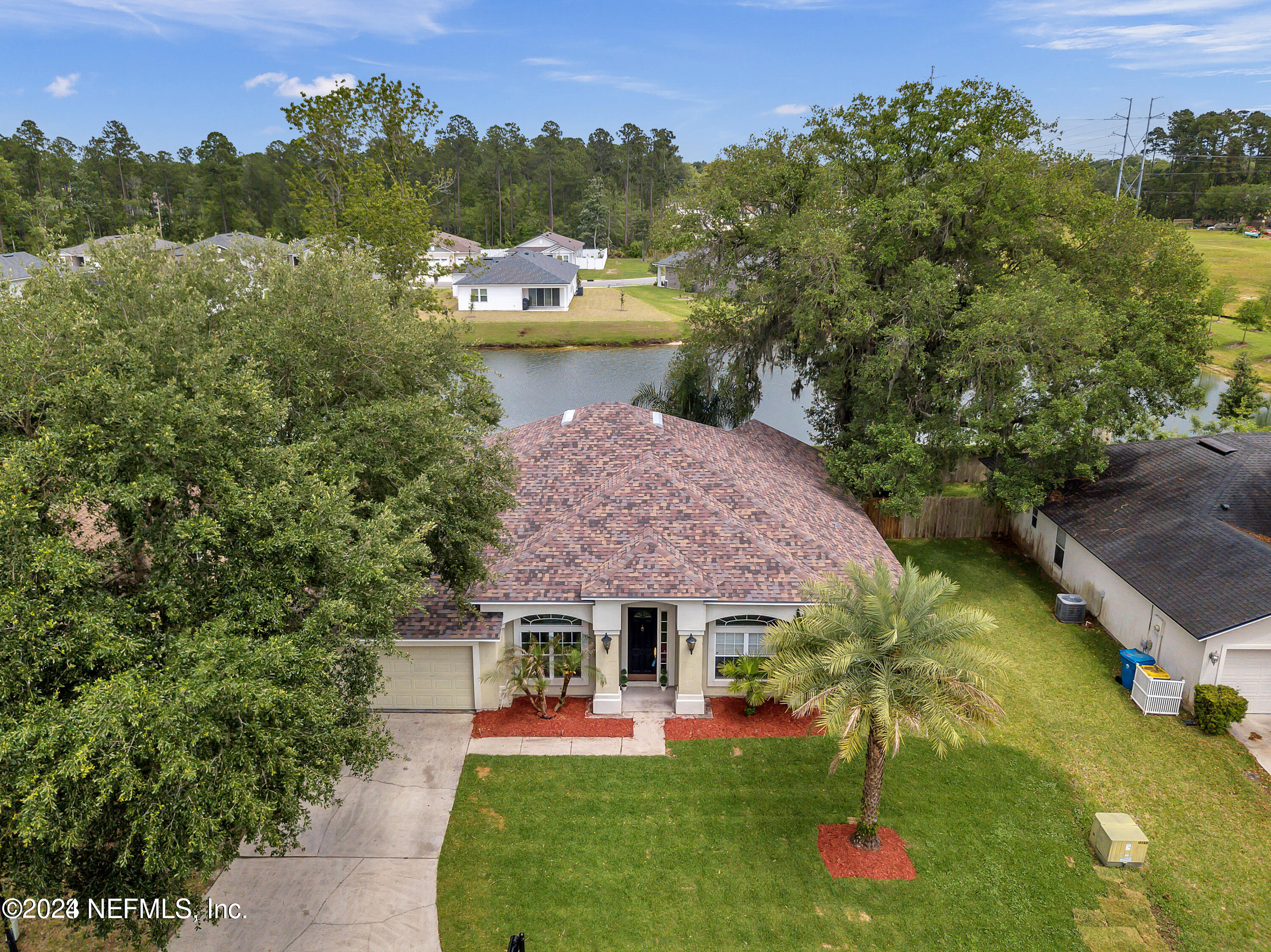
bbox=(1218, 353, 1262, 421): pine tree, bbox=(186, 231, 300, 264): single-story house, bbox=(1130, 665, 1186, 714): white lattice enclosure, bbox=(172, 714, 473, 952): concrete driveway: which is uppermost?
bbox=(186, 231, 300, 264): single-story house

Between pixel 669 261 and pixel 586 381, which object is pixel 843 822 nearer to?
pixel 586 381

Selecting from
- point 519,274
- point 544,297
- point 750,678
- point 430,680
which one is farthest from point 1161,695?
point 519,274

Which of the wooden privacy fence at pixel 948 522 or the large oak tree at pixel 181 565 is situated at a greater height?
the large oak tree at pixel 181 565

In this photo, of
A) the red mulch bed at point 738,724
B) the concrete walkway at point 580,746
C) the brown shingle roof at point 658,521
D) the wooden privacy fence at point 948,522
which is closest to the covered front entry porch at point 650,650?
the red mulch bed at point 738,724

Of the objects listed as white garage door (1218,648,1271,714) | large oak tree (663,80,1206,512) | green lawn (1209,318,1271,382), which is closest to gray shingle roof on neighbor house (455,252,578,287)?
large oak tree (663,80,1206,512)

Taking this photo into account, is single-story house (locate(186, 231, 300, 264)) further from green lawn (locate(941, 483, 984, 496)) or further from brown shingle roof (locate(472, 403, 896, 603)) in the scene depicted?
green lawn (locate(941, 483, 984, 496))

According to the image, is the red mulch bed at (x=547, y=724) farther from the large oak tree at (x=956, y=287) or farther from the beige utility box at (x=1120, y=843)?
the large oak tree at (x=956, y=287)

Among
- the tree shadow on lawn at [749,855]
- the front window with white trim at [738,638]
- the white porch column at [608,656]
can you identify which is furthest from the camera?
the front window with white trim at [738,638]

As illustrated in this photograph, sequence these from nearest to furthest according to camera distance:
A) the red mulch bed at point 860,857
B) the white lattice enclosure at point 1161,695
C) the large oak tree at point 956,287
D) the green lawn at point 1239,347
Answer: the red mulch bed at point 860,857, the white lattice enclosure at point 1161,695, the large oak tree at point 956,287, the green lawn at point 1239,347

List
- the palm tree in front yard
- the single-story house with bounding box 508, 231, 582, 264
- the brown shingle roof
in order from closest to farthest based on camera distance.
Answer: the palm tree in front yard → the brown shingle roof → the single-story house with bounding box 508, 231, 582, 264
